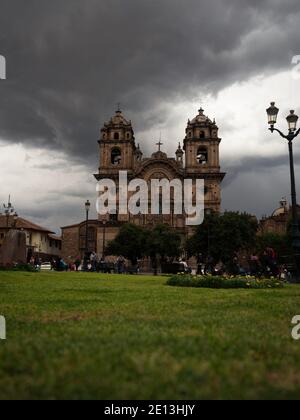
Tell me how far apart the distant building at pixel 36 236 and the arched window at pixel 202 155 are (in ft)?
103

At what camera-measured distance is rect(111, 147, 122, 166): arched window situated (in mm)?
68000

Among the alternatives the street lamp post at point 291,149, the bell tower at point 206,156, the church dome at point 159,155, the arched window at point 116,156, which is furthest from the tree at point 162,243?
the street lamp post at point 291,149

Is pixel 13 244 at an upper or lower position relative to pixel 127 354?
upper

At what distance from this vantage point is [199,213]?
62.6 meters

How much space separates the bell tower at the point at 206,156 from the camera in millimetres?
63969

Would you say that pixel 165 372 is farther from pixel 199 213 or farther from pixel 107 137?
pixel 107 137

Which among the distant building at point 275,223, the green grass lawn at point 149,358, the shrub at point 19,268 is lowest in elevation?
the green grass lawn at point 149,358

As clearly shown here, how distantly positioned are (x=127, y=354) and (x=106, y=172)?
63727mm

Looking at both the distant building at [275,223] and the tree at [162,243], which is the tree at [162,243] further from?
the distant building at [275,223]

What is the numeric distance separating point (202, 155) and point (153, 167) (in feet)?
28.6

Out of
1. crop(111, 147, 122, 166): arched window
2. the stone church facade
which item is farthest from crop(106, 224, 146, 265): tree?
crop(111, 147, 122, 166): arched window

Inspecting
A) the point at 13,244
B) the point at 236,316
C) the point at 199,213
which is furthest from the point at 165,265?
the point at 236,316

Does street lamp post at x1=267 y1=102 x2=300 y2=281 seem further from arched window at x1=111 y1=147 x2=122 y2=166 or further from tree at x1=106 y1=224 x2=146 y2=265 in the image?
arched window at x1=111 y1=147 x2=122 y2=166

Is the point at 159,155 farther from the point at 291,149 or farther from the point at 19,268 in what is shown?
the point at 291,149
